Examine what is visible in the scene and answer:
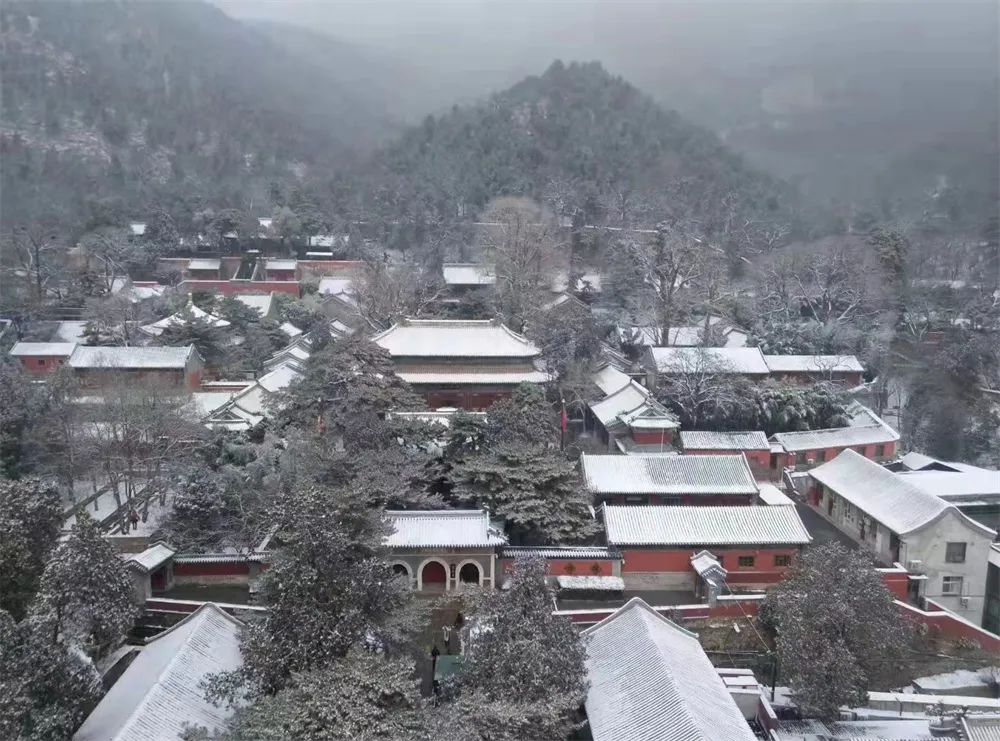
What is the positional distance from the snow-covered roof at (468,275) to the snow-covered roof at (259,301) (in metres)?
7.67

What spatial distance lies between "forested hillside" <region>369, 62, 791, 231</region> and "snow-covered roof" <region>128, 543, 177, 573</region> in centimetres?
3250

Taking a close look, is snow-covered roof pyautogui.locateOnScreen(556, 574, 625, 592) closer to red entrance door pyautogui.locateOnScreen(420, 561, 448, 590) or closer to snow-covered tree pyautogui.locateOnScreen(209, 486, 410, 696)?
red entrance door pyautogui.locateOnScreen(420, 561, 448, 590)

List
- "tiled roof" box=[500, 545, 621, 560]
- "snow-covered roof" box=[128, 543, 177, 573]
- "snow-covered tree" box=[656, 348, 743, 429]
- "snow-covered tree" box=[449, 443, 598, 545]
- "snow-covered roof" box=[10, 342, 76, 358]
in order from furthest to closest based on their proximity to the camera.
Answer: "snow-covered roof" box=[10, 342, 76, 358] → "snow-covered tree" box=[656, 348, 743, 429] → "snow-covered tree" box=[449, 443, 598, 545] → "tiled roof" box=[500, 545, 621, 560] → "snow-covered roof" box=[128, 543, 177, 573]

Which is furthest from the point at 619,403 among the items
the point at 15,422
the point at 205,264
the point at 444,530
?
the point at 205,264

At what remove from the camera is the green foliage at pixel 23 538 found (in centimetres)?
1191

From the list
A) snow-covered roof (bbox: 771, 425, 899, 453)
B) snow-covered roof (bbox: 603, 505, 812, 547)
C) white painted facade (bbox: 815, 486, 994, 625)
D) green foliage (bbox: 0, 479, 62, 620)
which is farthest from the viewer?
snow-covered roof (bbox: 771, 425, 899, 453)

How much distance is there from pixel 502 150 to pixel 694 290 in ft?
103

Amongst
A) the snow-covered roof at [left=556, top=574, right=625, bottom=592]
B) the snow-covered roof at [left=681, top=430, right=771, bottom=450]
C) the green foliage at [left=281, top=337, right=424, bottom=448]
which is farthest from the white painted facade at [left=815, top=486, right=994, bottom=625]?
the green foliage at [left=281, top=337, right=424, bottom=448]

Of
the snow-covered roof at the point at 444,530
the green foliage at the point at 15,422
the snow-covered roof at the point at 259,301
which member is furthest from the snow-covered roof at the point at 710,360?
the green foliage at the point at 15,422

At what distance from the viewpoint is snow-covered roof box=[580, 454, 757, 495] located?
58.1 feet

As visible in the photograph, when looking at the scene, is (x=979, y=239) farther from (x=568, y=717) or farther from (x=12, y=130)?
(x=12, y=130)

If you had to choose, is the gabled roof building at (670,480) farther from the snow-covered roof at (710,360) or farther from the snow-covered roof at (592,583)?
the snow-covered roof at (710,360)

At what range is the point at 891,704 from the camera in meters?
12.3

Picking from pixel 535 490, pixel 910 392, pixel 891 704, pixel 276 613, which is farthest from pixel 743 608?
pixel 910 392
